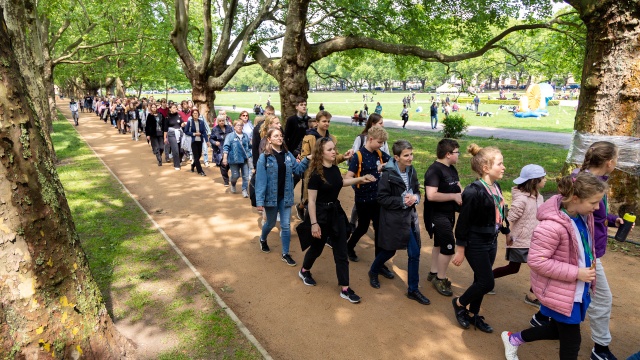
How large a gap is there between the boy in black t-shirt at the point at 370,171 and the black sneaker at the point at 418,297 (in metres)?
0.57

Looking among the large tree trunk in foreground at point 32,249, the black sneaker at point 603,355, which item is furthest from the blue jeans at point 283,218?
the black sneaker at point 603,355

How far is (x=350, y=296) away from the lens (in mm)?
4566

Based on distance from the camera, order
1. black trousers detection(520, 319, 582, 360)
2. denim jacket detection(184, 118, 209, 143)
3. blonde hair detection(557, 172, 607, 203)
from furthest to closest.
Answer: denim jacket detection(184, 118, 209, 143), black trousers detection(520, 319, 582, 360), blonde hair detection(557, 172, 607, 203)

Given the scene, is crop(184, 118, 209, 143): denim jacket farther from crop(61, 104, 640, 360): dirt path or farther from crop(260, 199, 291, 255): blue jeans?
crop(260, 199, 291, 255): blue jeans

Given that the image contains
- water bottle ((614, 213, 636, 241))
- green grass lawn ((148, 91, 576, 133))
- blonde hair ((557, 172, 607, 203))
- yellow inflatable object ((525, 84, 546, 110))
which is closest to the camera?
blonde hair ((557, 172, 607, 203))

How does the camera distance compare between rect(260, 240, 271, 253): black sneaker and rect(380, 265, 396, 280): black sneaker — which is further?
rect(260, 240, 271, 253): black sneaker

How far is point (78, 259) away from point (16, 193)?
2.40 ft

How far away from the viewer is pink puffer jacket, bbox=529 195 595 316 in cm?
295

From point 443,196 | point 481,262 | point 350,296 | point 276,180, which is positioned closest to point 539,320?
point 481,262

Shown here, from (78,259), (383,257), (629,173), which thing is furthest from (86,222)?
(629,173)

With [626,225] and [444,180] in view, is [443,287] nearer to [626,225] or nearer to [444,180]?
[444,180]

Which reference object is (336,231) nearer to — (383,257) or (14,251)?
(383,257)

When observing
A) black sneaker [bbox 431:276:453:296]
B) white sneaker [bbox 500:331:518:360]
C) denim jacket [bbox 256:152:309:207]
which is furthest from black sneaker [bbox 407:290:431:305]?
denim jacket [bbox 256:152:309:207]

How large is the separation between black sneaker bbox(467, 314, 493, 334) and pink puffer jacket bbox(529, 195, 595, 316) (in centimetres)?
110
